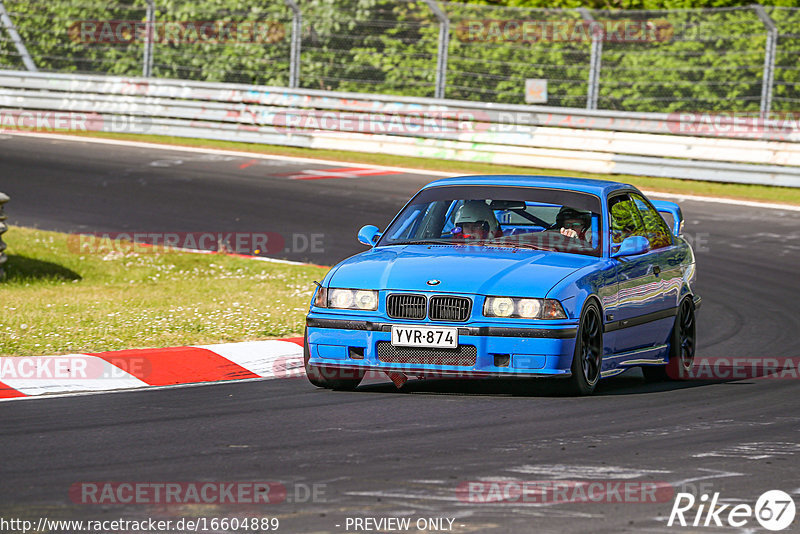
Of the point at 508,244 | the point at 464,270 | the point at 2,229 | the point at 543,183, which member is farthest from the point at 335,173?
the point at 464,270

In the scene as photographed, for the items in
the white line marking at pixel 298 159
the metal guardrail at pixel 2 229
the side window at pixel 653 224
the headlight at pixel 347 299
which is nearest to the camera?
the headlight at pixel 347 299

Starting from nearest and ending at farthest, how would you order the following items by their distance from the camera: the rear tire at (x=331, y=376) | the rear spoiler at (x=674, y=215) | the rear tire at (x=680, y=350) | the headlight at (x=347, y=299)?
the headlight at (x=347, y=299) → the rear tire at (x=331, y=376) → the rear tire at (x=680, y=350) → the rear spoiler at (x=674, y=215)

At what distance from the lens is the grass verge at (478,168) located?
20391 millimetres

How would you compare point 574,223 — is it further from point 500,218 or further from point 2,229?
point 2,229

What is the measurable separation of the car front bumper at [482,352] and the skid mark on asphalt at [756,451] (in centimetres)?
134

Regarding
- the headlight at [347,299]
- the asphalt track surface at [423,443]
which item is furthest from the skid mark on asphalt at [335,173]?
the headlight at [347,299]

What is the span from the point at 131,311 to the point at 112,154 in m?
12.3

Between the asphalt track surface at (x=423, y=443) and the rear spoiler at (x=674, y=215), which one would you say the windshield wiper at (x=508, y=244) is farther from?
the rear spoiler at (x=674, y=215)

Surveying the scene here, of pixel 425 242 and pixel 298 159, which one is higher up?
pixel 425 242

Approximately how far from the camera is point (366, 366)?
7.99m

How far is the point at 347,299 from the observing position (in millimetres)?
8125

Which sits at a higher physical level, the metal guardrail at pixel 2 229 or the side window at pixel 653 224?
the side window at pixel 653 224

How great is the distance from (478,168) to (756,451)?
1583 cm

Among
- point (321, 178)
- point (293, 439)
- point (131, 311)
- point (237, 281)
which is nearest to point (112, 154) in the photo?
point (321, 178)
